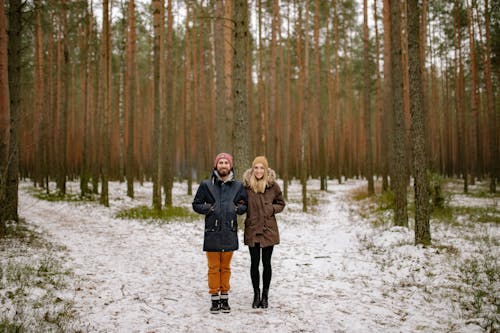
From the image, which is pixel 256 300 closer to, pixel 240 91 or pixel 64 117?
pixel 240 91

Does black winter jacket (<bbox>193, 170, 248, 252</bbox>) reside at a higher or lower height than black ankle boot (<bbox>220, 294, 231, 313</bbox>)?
higher

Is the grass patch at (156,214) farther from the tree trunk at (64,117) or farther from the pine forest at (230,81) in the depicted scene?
the tree trunk at (64,117)

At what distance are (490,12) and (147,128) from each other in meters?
27.6

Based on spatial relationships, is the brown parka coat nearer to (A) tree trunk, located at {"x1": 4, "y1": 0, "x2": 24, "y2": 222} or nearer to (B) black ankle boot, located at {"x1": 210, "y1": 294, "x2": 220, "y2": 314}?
(B) black ankle boot, located at {"x1": 210, "y1": 294, "x2": 220, "y2": 314}

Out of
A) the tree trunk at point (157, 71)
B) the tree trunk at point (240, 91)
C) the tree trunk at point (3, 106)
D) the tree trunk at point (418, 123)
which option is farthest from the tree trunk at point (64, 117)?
the tree trunk at point (418, 123)

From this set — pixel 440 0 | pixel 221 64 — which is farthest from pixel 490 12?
pixel 221 64

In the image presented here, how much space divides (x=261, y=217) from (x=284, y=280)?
191 cm

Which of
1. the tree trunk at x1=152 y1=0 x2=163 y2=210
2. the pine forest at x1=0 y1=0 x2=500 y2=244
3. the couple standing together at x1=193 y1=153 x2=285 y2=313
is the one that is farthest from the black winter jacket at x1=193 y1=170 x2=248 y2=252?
the tree trunk at x1=152 y1=0 x2=163 y2=210

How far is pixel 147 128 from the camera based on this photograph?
32469 mm

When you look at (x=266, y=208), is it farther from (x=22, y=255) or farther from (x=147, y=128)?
(x=147, y=128)

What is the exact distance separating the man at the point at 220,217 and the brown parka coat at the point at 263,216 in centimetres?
12

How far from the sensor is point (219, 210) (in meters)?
3.85

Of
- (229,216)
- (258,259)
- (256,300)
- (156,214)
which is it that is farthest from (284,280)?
(156,214)

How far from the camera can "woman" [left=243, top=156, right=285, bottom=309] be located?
3.93 metres
